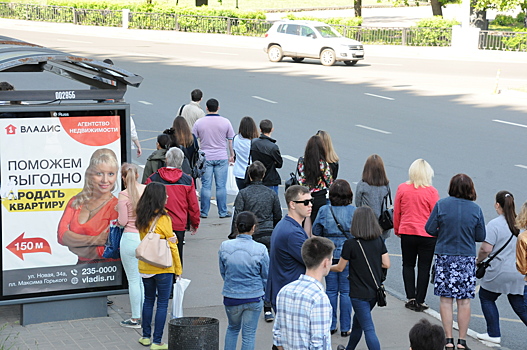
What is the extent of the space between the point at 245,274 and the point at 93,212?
2.41 m

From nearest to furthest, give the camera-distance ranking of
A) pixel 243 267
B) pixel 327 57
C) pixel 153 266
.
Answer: pixel 243 267 < pixel 153 266 < pixel 327 57

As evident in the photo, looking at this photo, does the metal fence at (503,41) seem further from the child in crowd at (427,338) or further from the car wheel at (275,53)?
the child in crowd at (427,338)

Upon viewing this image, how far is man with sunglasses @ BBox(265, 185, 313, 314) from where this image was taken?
21.7 feet

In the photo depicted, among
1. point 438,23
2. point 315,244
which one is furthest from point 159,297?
point 438,23

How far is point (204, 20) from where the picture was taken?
47969 mm

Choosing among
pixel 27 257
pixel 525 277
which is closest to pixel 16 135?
pixel 27 257

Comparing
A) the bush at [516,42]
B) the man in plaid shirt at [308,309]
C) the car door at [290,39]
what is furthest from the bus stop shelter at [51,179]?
the bush at [516,42]

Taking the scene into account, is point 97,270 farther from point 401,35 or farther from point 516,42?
point 401,35

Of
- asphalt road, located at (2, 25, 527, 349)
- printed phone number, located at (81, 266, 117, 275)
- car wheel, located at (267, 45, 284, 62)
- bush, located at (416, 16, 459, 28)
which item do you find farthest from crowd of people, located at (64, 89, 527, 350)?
bush, located at (416, 16, 459, 28)

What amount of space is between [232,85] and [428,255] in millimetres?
18422

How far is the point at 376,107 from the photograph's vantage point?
2319cm

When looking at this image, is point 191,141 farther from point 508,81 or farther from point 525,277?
point 508,81

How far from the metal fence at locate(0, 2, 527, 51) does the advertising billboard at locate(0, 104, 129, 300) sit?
34.0 meters

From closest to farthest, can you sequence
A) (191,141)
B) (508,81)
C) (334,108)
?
1. (191,141)
2. (334,108)
3. (508,81)
